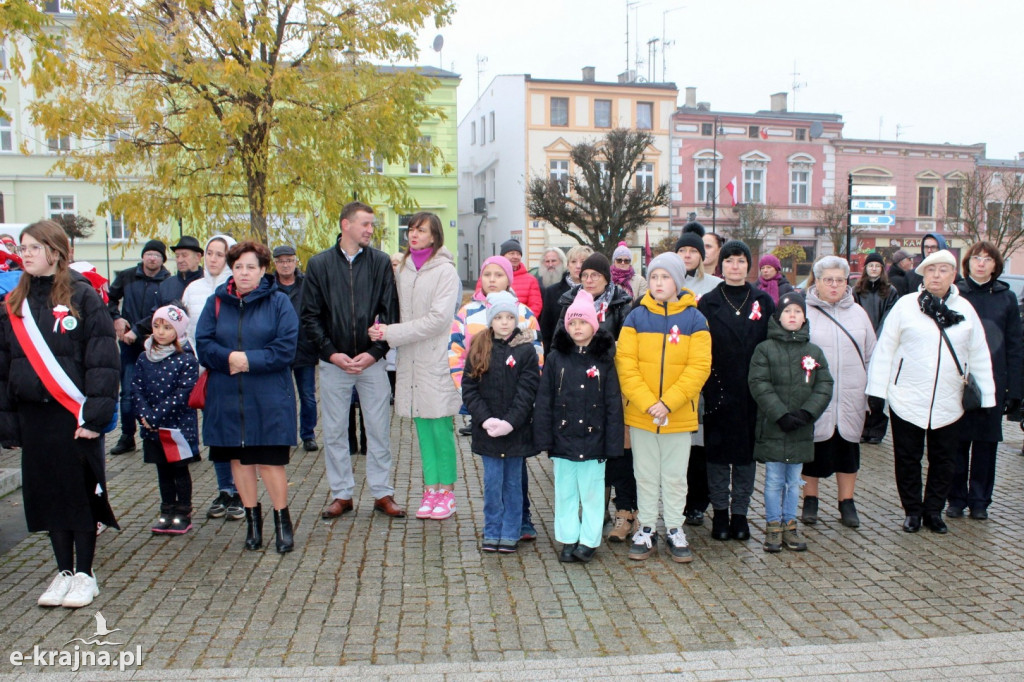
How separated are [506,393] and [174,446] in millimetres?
2410

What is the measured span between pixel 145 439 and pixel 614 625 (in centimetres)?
363

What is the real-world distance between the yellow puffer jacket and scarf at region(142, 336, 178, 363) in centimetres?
315

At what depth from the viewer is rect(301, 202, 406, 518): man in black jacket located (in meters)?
5.75

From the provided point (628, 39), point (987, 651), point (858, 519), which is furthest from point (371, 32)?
point (628, 39)

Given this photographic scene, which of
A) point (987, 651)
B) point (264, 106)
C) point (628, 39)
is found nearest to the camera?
point (987, 651)

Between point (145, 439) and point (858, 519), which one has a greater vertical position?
point (145, 439)

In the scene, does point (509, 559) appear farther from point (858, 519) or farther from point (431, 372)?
point (858, 519)

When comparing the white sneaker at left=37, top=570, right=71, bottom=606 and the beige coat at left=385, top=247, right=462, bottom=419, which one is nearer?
the white sneaker at left=37, top=570, right=71, bottom=606

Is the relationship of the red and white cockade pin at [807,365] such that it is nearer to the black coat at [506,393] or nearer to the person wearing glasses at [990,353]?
the person wearing glasses at [990,353]

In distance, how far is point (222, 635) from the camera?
3.95m

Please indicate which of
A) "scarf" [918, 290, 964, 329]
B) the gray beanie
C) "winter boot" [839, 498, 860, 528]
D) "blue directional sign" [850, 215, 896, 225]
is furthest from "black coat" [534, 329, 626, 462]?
"blue directional sign" [850, 215, 896, 225]

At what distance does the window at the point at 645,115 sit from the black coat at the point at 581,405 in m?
39.3

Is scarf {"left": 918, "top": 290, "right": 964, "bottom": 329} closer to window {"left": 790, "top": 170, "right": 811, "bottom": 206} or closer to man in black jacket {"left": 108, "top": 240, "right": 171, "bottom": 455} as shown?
man in black jacket {"left": 108, "top": 240, "right": 171, "bottom": 455}

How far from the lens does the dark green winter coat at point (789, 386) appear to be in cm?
516
